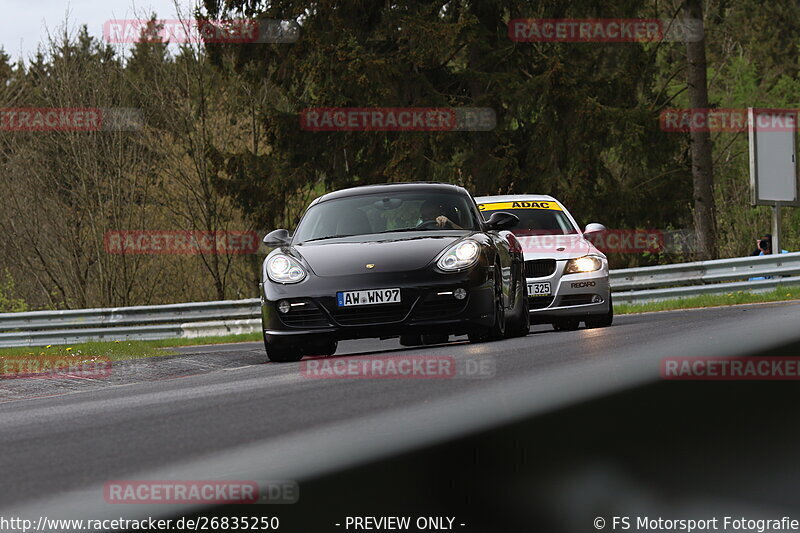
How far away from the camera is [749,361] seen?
23.1ft

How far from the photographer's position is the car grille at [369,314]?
34.2 feet

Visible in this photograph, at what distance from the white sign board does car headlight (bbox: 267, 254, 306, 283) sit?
45.8 feet

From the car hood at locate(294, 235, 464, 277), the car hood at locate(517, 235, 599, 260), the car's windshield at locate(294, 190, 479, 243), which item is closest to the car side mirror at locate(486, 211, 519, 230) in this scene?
the car's windshield at locate(294, 190, 479, 243)

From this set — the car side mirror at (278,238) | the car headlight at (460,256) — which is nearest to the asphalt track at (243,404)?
the car headlight at (460,256)

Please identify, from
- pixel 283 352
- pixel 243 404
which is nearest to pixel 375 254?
pixel 283 352

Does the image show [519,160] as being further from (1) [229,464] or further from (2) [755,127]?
(1) [229,464]

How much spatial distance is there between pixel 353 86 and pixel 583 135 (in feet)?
18.2

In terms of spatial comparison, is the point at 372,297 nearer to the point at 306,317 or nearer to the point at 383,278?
the point at 383,278

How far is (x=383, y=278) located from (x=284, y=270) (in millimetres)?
980

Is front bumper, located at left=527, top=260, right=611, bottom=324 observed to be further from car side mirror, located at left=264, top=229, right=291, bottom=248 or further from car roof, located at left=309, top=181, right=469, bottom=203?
car side mirror, located at left=264, top=229, right=291, bottom=248

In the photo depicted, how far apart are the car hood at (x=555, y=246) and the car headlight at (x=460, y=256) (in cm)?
412

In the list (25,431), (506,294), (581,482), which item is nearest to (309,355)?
(506,294)

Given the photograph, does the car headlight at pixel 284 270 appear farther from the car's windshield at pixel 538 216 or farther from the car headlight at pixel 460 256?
the car's windshield at pixel 538 216

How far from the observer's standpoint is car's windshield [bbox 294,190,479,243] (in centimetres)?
1182
